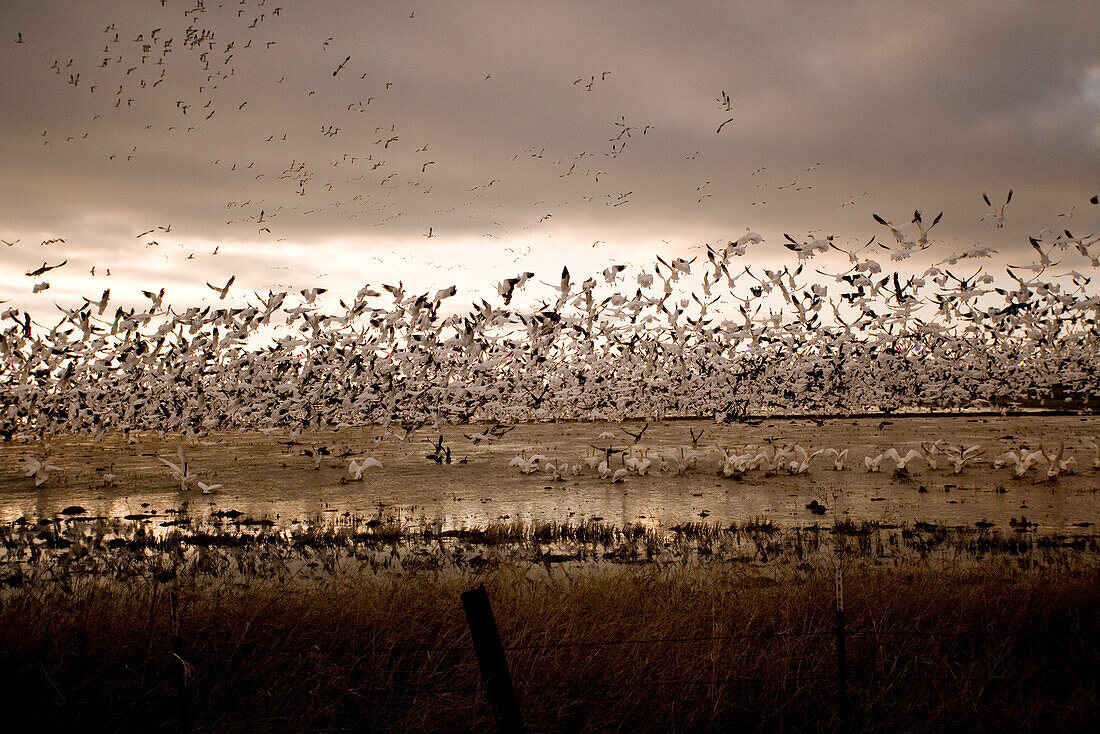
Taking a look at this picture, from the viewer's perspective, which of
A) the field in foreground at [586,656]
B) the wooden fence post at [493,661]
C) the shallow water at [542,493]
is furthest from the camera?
the shallow water at [542,493]

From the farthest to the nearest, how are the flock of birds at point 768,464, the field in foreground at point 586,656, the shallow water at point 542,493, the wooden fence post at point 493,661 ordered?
the flock of birds at point 768,464, the shallow water at point 542,493, the field in foreground at point 586,656, the wooden fence post at point 493,661

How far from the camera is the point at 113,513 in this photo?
17797mm

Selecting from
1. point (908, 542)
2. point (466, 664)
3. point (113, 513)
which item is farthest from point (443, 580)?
point (113, 513)

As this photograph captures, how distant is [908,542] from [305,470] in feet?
70.1

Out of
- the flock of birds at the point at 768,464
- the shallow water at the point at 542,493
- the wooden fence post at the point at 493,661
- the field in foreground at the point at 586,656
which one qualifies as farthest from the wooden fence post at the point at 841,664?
the flock of birds at the point at 768,464

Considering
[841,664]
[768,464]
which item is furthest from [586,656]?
[768,464]

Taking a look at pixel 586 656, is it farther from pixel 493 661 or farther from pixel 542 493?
pixel 542 493

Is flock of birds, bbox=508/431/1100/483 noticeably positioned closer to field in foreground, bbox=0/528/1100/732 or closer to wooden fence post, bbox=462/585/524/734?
field in foreground, bbox=0/528/1100/732

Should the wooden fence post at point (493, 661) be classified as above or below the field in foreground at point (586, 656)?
above

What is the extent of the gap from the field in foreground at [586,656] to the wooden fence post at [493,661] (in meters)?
1.00

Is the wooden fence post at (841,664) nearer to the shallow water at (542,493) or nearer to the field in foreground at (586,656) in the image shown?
the field in foreground at (586,656)

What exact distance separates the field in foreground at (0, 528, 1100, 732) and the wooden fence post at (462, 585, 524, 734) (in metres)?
1.00

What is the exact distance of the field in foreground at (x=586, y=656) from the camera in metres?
5.09

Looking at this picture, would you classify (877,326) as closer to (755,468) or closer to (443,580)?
(443,580)
